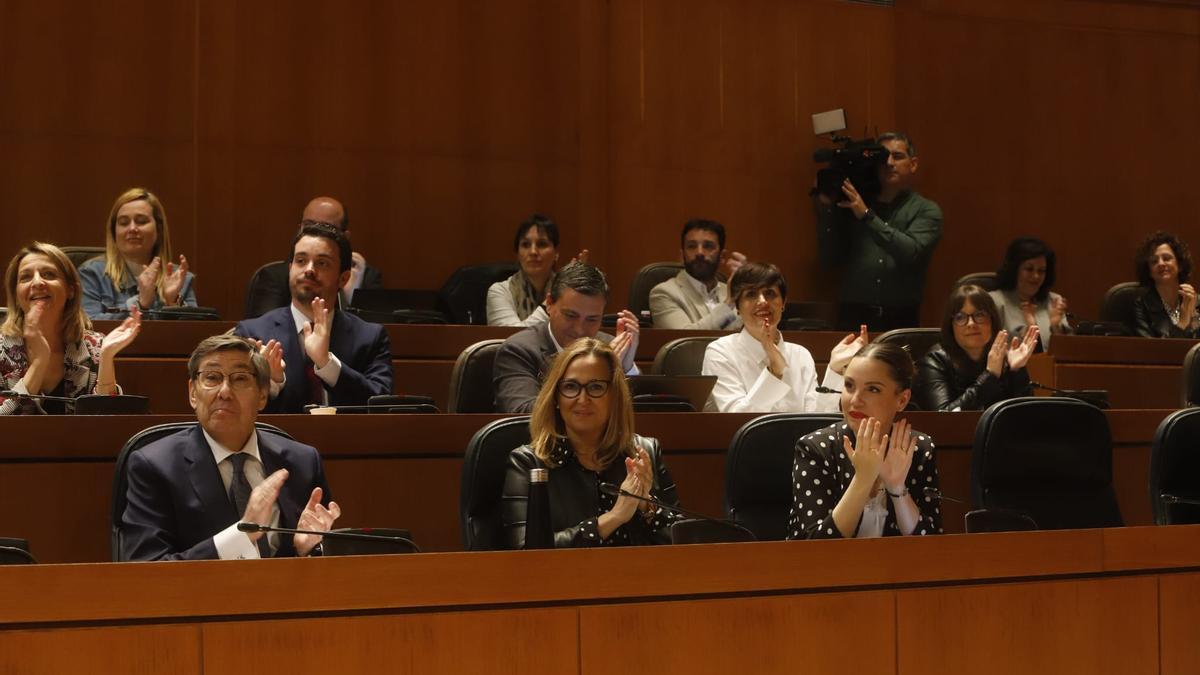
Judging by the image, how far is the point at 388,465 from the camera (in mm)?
3426

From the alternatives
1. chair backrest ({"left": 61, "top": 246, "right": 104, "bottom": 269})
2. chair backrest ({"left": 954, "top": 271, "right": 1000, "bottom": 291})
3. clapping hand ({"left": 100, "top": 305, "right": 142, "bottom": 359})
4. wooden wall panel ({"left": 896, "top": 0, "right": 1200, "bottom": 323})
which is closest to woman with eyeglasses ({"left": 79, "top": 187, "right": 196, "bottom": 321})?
chair backrest ({"left": 61, "top": 246, "right": 104, "bottom": 269})

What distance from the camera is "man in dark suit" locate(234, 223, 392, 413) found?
3.88 metres

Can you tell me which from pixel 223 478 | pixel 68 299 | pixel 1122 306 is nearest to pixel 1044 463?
pixel 223 478

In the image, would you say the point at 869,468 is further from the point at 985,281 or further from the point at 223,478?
the point at 985,281

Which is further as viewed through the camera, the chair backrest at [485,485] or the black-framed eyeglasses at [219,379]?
the chair backrest at [485,485]

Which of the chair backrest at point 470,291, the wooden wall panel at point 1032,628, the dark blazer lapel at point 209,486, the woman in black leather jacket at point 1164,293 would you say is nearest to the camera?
the wooden wall panel at point 1032,628

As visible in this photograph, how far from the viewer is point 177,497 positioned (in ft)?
9.07

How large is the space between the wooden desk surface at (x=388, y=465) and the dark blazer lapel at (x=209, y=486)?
479 mm

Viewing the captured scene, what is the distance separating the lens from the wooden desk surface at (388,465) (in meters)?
3.12

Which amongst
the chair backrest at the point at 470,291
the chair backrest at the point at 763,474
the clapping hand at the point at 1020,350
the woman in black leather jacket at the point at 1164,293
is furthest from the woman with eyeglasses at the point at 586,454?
the woman in black leather jacket at the point at 1164,293

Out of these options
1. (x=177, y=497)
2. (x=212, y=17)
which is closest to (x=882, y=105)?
(x=212, y=17)

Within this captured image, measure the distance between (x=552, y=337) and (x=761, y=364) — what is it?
29.6 inches

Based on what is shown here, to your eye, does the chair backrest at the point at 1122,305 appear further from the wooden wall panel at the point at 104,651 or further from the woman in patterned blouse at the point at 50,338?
the wooden wall panel at the point at 104,651

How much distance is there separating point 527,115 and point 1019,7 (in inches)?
114
